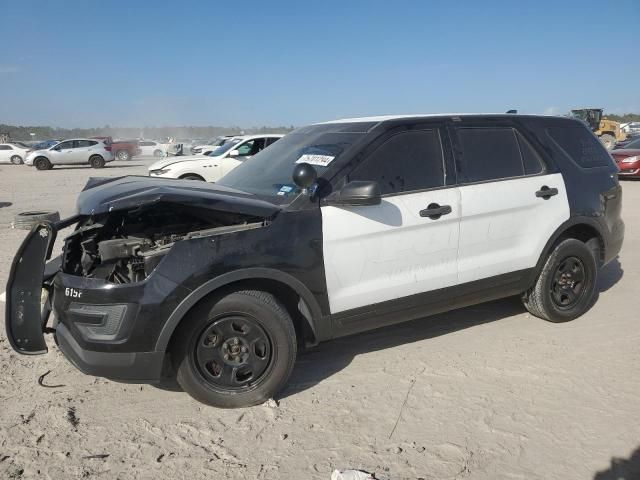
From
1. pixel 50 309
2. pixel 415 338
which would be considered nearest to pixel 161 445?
pixel 50 309

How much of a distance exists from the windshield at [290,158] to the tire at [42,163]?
93.3 feet

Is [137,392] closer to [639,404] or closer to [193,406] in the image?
[193,406]

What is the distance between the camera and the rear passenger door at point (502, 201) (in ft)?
13.4

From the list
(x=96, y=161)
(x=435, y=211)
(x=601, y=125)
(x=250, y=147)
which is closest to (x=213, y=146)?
(x=96, y=161)

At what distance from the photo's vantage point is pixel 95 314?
120 inches

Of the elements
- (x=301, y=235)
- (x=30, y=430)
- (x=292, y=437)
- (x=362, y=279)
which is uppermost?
(x=301, y=235)

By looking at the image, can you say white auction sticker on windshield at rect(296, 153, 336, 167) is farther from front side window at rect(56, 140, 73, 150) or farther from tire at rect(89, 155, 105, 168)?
front side window at rect(56, 140, 73, 150)

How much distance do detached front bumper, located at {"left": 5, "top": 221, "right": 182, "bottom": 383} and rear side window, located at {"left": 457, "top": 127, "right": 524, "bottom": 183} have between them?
238 cm

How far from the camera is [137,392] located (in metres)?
3.67

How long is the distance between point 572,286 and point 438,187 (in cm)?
186

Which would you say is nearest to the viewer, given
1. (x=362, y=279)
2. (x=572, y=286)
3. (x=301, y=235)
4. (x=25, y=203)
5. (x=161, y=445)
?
(x=161, y=445)

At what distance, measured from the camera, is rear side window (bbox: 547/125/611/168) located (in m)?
4.75

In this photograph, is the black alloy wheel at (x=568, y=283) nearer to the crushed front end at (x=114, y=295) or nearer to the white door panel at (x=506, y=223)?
the white door panel at (x=506, y=223)

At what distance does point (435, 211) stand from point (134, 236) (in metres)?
2.09
